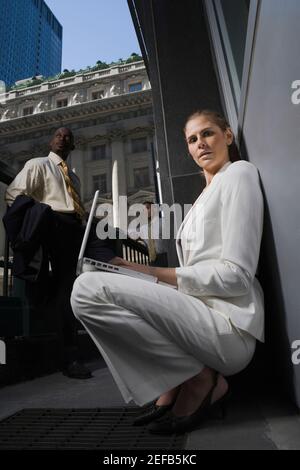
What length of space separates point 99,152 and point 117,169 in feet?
10.5

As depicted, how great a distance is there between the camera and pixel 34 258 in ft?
7.36

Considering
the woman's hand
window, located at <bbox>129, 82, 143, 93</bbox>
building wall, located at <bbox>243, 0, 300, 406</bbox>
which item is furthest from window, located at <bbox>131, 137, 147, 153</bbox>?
the woman's hand

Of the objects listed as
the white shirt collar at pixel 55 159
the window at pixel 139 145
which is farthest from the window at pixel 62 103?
the white shirt collar at pixel 55 159

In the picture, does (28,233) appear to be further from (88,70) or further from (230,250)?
(88,70)

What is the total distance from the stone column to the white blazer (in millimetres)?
25997

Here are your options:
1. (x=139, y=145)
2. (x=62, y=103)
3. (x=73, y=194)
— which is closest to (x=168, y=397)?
(x=73, y=194)

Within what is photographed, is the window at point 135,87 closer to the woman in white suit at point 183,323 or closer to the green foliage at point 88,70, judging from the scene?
the green foliage at point 88,70

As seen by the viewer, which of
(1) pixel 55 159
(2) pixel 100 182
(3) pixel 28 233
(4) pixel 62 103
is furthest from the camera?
(4) pixel 62 103

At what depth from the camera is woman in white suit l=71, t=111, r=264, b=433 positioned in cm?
116

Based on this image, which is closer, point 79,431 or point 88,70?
point 79,431

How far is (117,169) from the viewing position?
2886 centimetres

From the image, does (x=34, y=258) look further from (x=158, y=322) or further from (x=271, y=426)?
(x=271, y=426)

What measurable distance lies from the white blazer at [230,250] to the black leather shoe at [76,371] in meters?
1.57

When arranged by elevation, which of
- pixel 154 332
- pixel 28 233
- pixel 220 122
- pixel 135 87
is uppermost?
pixel 135 87
